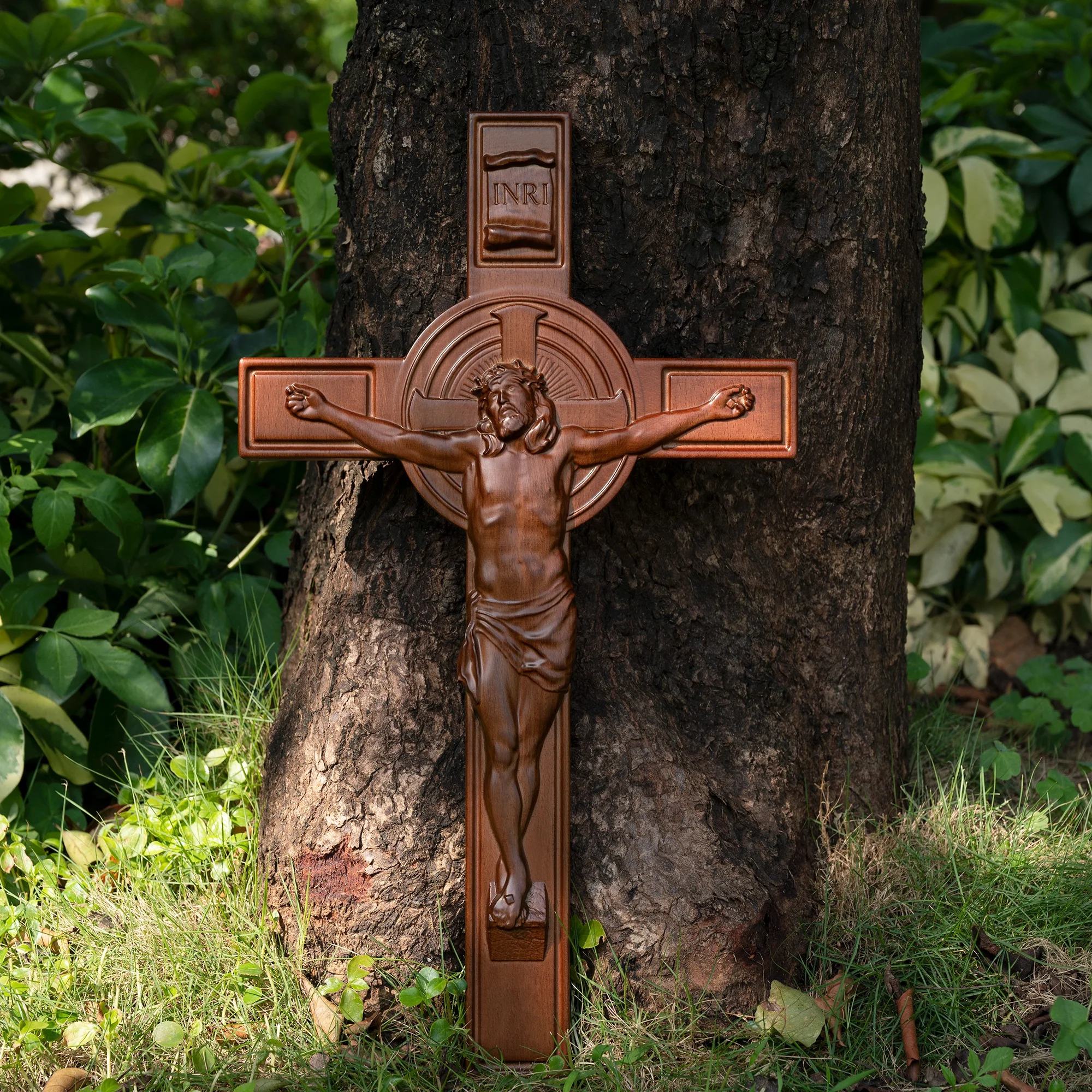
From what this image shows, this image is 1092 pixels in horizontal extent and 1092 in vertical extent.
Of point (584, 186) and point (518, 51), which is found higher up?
point (518, 51)

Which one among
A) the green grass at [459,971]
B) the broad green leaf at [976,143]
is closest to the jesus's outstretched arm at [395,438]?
the green grass at [459,971]

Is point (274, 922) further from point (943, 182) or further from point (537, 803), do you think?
point (943, 182)

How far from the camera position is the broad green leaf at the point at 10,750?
208 centimetres

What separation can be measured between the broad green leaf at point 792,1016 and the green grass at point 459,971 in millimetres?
23

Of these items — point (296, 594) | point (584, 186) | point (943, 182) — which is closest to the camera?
point (584, 186)

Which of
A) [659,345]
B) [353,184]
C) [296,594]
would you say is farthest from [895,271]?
[296,594]

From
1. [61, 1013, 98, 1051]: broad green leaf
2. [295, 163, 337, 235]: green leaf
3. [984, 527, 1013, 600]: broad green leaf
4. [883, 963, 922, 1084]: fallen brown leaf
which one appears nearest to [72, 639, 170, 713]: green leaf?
[61, 1013, 98, 1051]: broad green leaf

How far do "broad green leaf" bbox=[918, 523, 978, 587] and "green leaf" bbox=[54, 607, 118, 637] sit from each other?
88.0 inches

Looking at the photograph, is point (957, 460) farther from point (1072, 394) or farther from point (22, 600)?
point (22, 600)

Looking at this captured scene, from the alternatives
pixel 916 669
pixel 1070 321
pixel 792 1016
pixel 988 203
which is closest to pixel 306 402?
pixel 792 1016

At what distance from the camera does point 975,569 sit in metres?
3.26

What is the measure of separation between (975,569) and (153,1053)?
2554 mm

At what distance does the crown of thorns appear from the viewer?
1655mm

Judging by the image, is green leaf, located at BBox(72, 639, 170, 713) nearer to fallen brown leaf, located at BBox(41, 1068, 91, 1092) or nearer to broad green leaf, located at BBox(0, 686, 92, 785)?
broad green leaf, located at BBox(0, 686, 92, 785)
